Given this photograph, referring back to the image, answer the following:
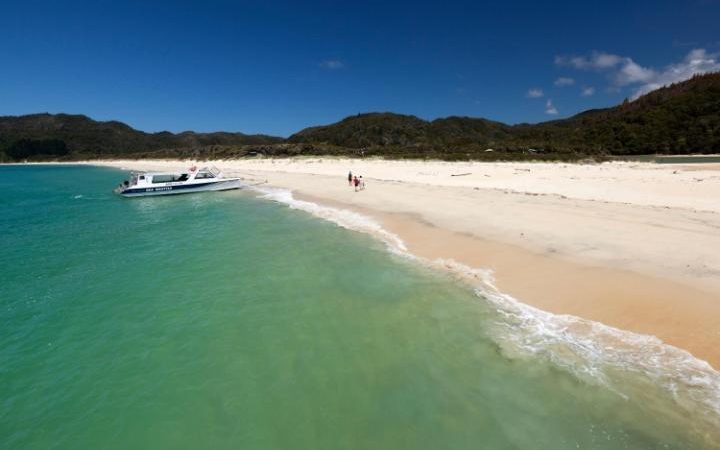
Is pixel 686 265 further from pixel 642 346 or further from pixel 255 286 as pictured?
pixel 255 286

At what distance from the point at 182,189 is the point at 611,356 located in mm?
34776

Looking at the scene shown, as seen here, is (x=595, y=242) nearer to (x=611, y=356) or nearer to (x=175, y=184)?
(x=611, y=356)

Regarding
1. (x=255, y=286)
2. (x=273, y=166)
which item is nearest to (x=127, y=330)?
(x=255, y=286)

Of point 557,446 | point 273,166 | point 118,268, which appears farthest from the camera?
point 273,166

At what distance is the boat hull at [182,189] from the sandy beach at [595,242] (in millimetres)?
15297

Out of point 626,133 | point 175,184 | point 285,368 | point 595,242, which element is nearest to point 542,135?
point 626,133

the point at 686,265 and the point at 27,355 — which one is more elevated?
the point at 686,265

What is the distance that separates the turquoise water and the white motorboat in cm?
2186

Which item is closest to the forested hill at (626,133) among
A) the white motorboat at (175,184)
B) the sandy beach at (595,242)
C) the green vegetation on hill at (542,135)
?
the green vegetation on hill at (542,135)

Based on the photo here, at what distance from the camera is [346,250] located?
12.6 metres

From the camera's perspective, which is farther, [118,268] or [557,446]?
[118,268]

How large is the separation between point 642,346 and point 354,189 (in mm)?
22839

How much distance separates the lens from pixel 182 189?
33281 mm

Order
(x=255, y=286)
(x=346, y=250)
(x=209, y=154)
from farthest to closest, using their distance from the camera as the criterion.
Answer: (x=209, y=154)
(x=346, y=250)
(x=255, y=286)
